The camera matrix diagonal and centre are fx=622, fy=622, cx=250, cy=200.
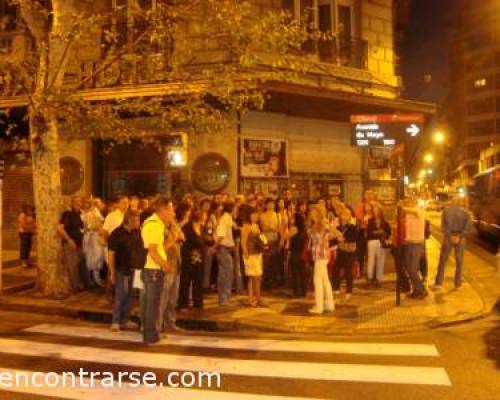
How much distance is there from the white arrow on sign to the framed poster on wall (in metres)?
4.82

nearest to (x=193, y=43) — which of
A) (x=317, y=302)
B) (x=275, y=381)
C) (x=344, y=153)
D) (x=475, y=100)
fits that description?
(x=344, y=153)

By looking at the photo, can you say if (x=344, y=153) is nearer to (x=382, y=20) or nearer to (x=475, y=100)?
(x=382, y=20)

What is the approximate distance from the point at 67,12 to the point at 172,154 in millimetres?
4583

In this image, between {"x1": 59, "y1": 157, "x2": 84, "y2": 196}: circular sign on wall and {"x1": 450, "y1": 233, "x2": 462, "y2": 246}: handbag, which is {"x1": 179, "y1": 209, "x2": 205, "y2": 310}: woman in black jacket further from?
{"x1": 59, "y1": 157, "x2": 84, "y2": 196}: circular sign on wall

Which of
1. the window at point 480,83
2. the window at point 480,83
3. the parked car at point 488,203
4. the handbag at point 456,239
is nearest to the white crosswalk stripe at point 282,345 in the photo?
the handbag at point 456,239

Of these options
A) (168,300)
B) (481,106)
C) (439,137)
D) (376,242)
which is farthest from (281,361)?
(481,106)

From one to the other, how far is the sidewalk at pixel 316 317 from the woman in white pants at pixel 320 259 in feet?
0.74

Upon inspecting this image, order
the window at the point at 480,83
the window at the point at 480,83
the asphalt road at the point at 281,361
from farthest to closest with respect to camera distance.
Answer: the window at the point at 480,83 < the window at the point at 480,83 < the asphalt road at the point at 281,361

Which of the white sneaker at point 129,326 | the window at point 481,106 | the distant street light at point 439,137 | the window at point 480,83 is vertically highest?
the window at point 480,83

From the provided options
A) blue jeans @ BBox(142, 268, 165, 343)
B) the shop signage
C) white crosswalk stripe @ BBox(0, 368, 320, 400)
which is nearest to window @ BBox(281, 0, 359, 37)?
the shop signage

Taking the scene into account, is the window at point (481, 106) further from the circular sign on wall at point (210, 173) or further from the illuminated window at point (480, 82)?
the circular sign on wall at point (210, 173)

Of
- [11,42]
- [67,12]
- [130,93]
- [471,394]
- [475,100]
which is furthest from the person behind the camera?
[475,100]

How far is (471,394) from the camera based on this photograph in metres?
6.21

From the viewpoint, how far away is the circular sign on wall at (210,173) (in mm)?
16750
